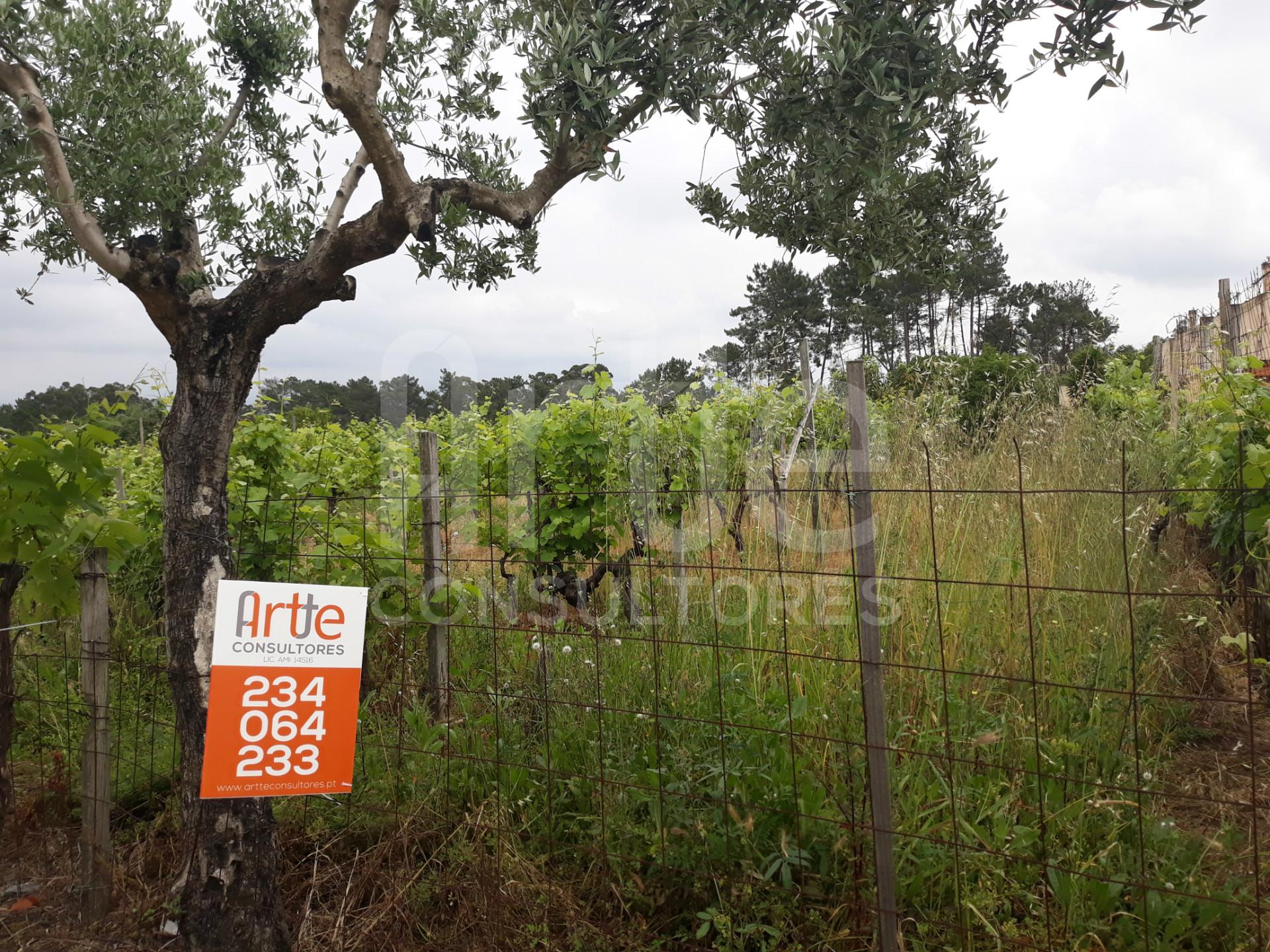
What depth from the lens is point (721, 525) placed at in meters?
5.68

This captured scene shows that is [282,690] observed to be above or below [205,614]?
→ below

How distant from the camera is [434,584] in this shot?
418 cm

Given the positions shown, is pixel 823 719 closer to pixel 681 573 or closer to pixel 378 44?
pixel 681 573

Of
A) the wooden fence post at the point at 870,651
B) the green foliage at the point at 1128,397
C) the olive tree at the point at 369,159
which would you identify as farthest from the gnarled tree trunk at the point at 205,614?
the green foliage at the point at 1128,397

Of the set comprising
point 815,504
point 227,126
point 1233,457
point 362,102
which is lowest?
point 815,504

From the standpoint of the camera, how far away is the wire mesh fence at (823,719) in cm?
266

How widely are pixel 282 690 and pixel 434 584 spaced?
1.39 m

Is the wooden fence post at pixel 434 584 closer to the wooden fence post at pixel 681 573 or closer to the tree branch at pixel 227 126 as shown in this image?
the wooden fence post at pixel 681 573

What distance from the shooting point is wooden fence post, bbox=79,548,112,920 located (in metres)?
3.54

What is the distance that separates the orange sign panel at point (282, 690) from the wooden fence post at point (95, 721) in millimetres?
1194

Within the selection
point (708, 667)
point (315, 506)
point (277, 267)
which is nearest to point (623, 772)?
point (708, 667)

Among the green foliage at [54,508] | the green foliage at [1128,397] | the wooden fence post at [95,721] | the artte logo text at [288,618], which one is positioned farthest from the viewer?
the green foliage at [1128,397]

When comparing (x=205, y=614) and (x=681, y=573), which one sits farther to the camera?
(x=681, y=573)

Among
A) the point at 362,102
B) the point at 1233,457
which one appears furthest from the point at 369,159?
the point at 1233,457
